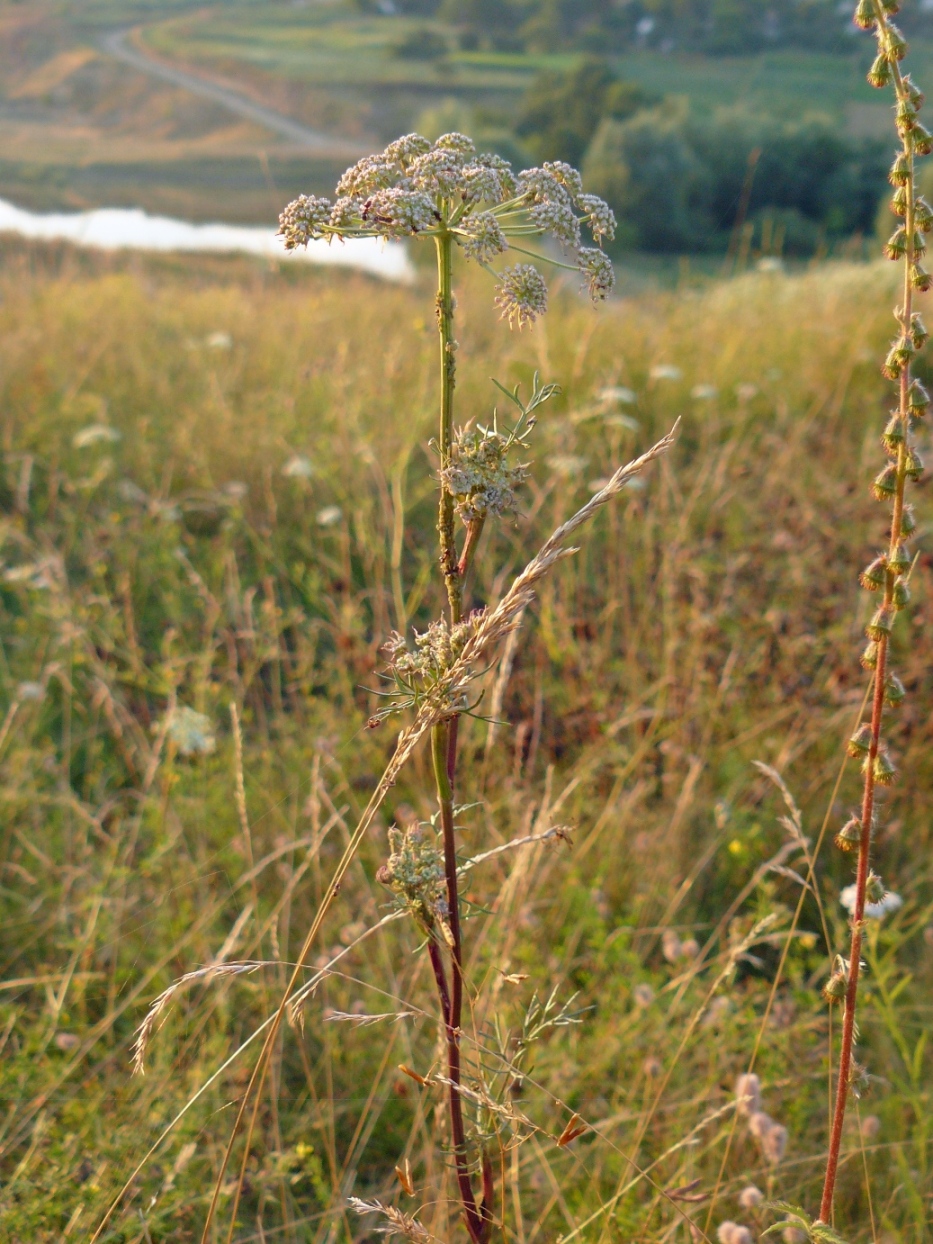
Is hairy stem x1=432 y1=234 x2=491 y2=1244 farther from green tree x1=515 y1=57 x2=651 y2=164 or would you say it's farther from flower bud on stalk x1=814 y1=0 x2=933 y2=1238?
green tree x1=515 y1=57 x2=651 y2=164

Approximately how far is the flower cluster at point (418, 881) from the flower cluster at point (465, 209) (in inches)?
18.9

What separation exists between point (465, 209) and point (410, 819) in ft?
5.21

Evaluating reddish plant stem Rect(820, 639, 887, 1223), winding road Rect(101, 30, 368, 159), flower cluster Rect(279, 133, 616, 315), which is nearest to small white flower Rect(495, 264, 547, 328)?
flower cluster Rect(279, 133, 616, 315)

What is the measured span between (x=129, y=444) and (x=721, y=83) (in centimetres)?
1307

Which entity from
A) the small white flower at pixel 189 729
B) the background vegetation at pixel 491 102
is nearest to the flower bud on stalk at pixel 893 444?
the background vegetation at pixel 491 102

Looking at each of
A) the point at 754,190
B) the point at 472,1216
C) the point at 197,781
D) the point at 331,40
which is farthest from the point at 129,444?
the point at 754,190

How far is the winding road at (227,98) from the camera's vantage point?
6.89 m

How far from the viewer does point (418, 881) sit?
833 millimetres

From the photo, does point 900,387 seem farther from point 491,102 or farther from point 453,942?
point 491,102

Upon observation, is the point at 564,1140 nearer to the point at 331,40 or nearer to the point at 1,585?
the point at 1,585

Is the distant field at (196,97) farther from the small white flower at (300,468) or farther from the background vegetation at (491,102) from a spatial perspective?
the small white flower at (300,468)

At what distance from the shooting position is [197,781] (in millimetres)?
2523

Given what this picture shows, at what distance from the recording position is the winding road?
6895 mm

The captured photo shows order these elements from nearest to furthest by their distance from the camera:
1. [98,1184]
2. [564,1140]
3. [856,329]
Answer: [564,1140], [98,1184], [856,329]
